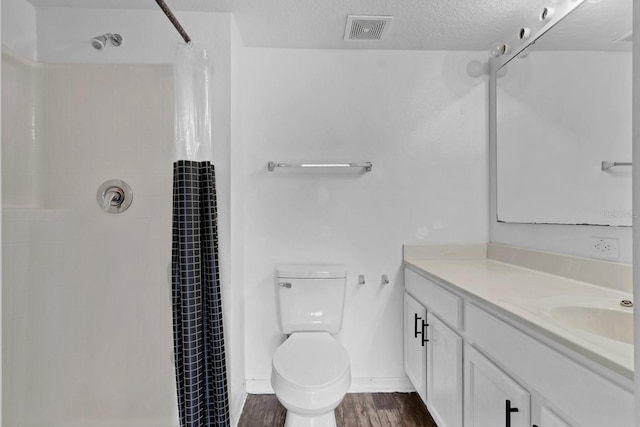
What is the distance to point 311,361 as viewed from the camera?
5.57ft

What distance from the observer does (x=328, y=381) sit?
1533mm

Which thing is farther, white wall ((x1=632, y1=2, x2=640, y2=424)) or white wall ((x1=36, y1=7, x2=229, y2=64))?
white wall ((x1=36, y1=7, x2=229, y2=64))

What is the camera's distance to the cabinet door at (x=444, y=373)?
4.97ft

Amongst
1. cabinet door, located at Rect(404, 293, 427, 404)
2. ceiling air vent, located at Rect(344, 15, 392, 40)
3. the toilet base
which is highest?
ceiling air vent, located at Rect(344, 15, 392, 40)

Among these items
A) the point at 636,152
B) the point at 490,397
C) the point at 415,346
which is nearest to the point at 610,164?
the point at 490,397

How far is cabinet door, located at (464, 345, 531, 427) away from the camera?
109 centimetres

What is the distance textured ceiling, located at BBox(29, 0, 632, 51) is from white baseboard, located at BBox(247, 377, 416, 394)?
200cm

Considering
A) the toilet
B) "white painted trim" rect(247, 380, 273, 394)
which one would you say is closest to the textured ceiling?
the toilet

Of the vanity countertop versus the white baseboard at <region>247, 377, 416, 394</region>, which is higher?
the vanity countertop

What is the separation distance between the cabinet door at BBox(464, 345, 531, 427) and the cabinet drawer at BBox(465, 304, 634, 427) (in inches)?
1.7

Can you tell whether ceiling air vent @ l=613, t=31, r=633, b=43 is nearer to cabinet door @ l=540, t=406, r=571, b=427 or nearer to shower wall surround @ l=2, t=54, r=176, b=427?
cabinet door @ l=540, t=406, r=571, b=427

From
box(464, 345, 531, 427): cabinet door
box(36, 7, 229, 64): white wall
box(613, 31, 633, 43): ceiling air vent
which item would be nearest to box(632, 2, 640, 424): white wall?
box(464, 345, 531, 427): cabinet door

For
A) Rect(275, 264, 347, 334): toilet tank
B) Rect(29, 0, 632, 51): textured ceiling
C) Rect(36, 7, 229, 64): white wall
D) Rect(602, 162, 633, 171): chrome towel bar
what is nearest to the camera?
Rect(602, 162, 633, 171): chrome towel bar

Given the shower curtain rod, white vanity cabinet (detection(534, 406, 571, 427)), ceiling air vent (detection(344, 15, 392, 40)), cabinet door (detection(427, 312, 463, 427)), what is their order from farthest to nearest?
ceiling air vent (detection(344, 15, 392, 40)), cabinet door (detection(427, 312, 463, 427)), the shower curtain rod, white vanity cabinet (detection(534, 406, 571, 427))
